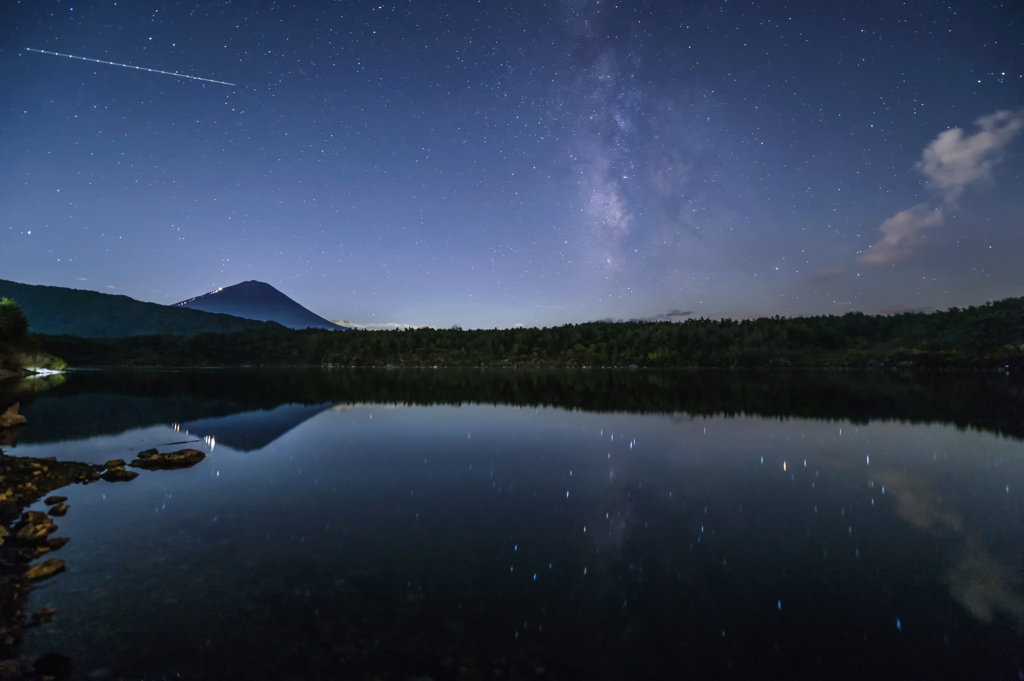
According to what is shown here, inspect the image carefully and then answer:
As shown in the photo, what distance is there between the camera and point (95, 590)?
9836 millimetres

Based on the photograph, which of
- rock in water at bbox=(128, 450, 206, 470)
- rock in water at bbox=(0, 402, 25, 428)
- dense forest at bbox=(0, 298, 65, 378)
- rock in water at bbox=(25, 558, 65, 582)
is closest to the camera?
rock in water at bbox=(25, 558, 65, 582)

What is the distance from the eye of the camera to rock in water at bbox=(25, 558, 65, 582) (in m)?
10.2

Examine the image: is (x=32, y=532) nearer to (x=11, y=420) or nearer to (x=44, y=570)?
(x=44, y=570)

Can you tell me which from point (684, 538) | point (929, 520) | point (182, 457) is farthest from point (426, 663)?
point (182, 457)

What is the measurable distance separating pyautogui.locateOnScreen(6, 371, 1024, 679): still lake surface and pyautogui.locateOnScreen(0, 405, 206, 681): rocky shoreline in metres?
0.33

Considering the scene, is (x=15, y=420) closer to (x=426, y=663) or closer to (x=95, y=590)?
(x=95, y=590)

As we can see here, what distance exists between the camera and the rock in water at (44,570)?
1016cm

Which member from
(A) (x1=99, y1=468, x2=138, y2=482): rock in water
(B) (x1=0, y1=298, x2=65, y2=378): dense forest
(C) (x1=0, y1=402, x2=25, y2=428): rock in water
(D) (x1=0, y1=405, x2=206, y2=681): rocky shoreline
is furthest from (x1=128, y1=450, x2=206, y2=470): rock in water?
(B) (x1=0, y1=298, x2=65, y2=378): dense forest

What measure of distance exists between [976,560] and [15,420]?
160 ft

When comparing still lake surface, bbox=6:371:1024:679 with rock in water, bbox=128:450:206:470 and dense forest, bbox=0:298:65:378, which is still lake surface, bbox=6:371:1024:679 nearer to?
rock in water, bbox=128:450:206:470

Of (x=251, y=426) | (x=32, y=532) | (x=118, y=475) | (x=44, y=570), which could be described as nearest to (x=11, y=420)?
(x=251, y=426)

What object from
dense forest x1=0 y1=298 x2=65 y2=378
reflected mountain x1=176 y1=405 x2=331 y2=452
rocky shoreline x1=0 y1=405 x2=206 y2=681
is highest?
dense forest x1=0 y1=298 x2=65 y2=378

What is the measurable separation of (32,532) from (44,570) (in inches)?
Answer: 120

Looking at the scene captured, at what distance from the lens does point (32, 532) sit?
40.8ft
